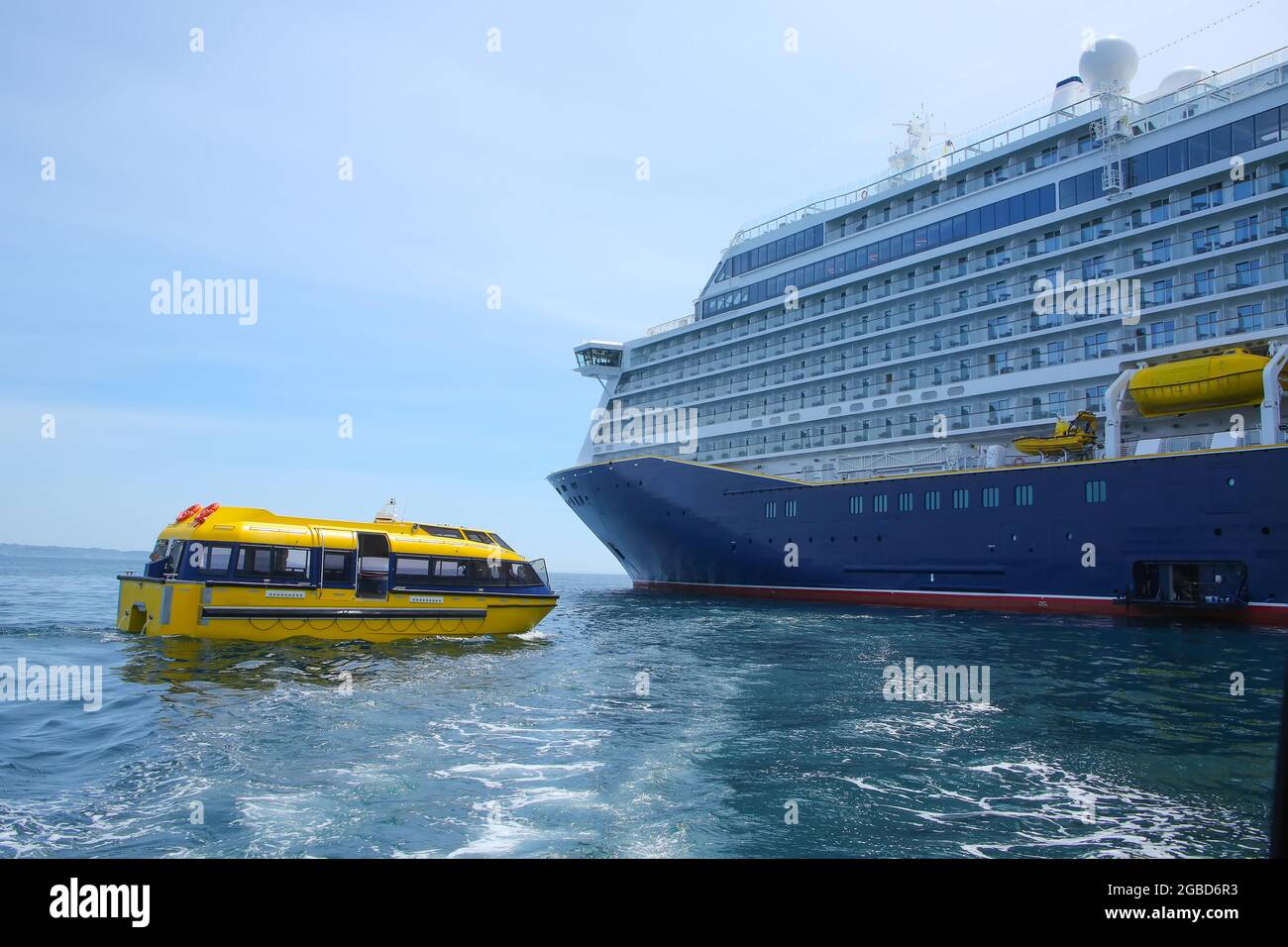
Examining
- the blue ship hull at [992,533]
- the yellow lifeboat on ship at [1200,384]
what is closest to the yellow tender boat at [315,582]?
the blue ship hull at [992,533]

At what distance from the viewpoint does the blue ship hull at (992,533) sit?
23.7 meters

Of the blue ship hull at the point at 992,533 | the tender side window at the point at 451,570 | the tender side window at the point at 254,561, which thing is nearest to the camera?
the tender side window at the point at 254,561

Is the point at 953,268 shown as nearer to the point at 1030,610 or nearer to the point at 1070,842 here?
the point at 1030,610

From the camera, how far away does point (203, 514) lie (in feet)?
64.2

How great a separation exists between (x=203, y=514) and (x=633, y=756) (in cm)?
1445

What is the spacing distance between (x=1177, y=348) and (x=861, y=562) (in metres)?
13.2

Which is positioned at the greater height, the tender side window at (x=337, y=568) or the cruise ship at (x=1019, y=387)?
the cruise ship at (x=1019, y=387)

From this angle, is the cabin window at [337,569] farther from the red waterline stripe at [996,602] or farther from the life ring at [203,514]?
the red waterline stripe at [996,602]

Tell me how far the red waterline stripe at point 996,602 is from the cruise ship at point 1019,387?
0.08 metres

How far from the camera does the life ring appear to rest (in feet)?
63.3

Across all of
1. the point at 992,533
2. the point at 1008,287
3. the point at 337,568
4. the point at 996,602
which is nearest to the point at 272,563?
the point at 337,568

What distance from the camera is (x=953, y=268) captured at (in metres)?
35.5

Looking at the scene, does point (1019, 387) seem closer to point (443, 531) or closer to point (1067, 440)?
point (1067, 440)
